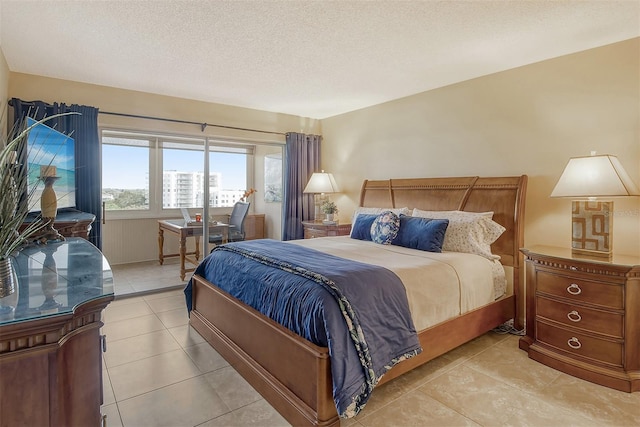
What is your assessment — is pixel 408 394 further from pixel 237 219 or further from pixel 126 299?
pixel 237 219

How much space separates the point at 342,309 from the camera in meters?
1.92

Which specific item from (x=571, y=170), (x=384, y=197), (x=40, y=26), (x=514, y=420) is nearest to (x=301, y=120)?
(x=384, y=197)

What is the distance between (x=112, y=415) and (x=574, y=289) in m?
3.16

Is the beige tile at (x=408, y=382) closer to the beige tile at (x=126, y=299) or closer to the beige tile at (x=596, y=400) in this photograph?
the beige tile at (x=596, y=400)

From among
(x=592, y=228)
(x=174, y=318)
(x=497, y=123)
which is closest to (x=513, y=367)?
(x=592, y=228)

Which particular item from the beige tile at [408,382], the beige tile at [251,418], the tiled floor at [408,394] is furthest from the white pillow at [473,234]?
the beige tile at [251,418]

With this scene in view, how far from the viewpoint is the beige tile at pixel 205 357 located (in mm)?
2598

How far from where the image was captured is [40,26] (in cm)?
264

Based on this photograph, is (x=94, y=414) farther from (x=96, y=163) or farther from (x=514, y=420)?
(x=96, y=163)

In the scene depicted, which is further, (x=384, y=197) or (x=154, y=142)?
(x=154, y=142)

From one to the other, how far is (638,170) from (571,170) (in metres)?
0.53

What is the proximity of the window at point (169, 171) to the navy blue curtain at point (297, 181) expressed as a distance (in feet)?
1.98

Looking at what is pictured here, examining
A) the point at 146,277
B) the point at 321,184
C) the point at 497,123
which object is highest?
the point at 497,123

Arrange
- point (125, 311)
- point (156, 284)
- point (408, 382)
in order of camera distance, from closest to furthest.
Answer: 1. point (408, 382)
2. point (125, 311)
3. point (156, 284)
